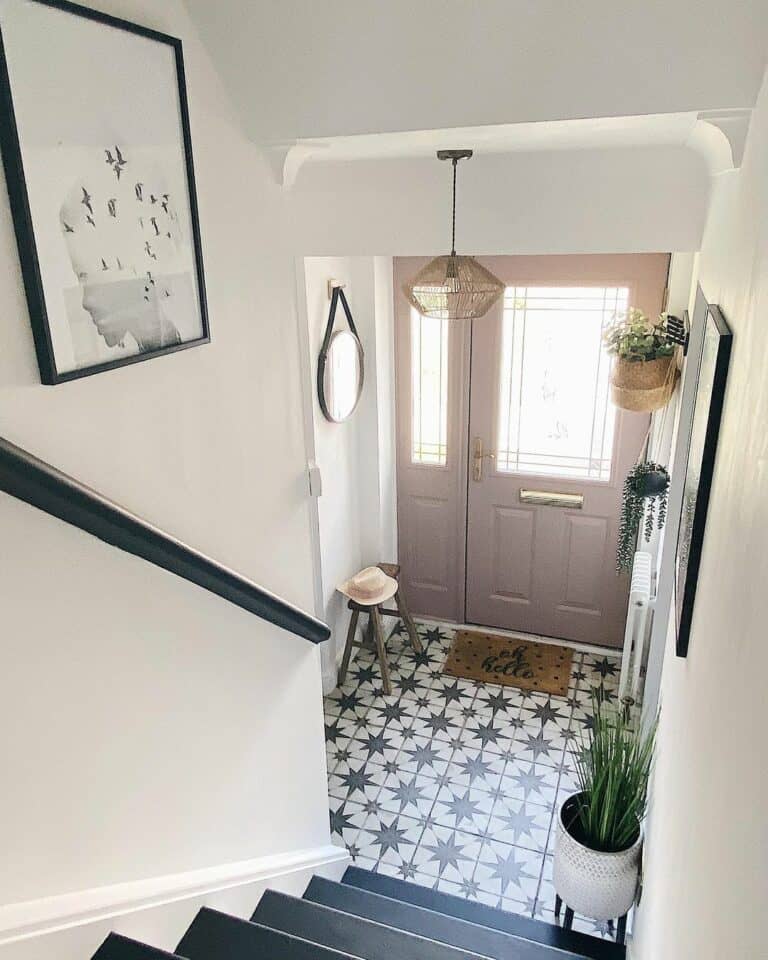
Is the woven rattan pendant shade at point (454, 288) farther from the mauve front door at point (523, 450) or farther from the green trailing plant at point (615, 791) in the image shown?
the green trailing plant at point (615, 791)

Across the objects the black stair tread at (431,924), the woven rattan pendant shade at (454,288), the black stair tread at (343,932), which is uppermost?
the woven rattan pendant shade at (454,288)

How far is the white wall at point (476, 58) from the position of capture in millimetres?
1222

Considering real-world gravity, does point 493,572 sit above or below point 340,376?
below

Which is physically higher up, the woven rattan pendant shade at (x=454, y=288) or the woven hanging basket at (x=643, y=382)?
the woven rattan pendant shade at (x=454, y=288)

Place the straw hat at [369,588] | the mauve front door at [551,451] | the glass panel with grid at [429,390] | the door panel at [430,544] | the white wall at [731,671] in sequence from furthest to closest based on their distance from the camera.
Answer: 1. the door panel at [430,544]
2. the glass panel with grid at [429,390]
3. the straw hat at [369,588]
4. the mauve front door at [551,451]
5. the white wall at [731,671]

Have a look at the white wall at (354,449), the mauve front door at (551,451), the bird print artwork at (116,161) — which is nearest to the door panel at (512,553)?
the mauve front door at (551,451)

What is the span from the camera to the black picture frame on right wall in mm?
1291

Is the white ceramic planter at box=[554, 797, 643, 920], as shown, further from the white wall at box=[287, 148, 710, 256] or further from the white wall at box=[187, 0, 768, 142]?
the white wall at box=[187, 0, 768, 142]

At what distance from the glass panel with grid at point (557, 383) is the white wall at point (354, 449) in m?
0.59

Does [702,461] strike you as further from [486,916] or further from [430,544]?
[430,544]

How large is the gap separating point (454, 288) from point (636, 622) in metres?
1.75

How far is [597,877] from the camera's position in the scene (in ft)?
7.16

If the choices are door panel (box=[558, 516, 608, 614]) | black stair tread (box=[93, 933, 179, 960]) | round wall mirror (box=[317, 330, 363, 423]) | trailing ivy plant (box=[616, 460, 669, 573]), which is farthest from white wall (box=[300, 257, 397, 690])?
black stair tread (box=[93, 933, 179, 960])

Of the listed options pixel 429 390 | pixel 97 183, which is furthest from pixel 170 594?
pixel 429 390
